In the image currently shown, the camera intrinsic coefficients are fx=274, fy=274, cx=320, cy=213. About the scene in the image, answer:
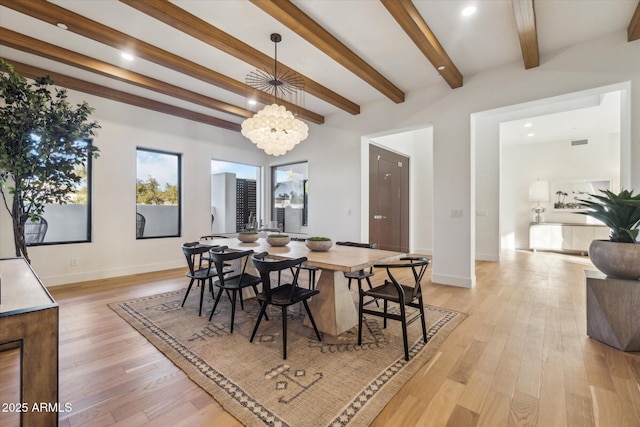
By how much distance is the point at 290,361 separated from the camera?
2064 millimetres

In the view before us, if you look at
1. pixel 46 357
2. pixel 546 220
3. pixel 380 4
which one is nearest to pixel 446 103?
pixel 380 4

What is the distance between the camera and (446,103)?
419 centimetres

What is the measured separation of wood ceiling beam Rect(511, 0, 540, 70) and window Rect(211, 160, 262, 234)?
5578 mm

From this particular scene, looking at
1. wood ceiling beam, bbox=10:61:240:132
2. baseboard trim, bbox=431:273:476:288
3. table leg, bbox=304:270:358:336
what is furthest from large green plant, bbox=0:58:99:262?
baseboard trim, bbox=431:273:476:288

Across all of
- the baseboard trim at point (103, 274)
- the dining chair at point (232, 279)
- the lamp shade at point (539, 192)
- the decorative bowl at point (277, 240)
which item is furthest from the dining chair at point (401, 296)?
the lamp shade at point (539, 192)

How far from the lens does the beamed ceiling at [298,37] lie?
2.55 metres

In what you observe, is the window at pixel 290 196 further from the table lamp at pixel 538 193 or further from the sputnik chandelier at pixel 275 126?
the table lamp at pixel 538 193

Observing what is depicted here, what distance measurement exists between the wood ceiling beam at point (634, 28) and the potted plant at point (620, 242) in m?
1.77

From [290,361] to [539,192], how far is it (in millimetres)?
8382

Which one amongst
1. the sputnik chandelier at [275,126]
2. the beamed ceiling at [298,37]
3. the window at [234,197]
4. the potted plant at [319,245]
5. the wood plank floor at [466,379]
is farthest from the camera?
the window at [234,197]

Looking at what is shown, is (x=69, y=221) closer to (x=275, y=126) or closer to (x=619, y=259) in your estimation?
(x=275, y=126)

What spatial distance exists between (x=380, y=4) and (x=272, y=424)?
3390 millimetres

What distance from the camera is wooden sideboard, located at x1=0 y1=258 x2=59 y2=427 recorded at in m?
1.04

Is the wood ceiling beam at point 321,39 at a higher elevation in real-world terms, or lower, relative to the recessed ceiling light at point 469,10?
lower
